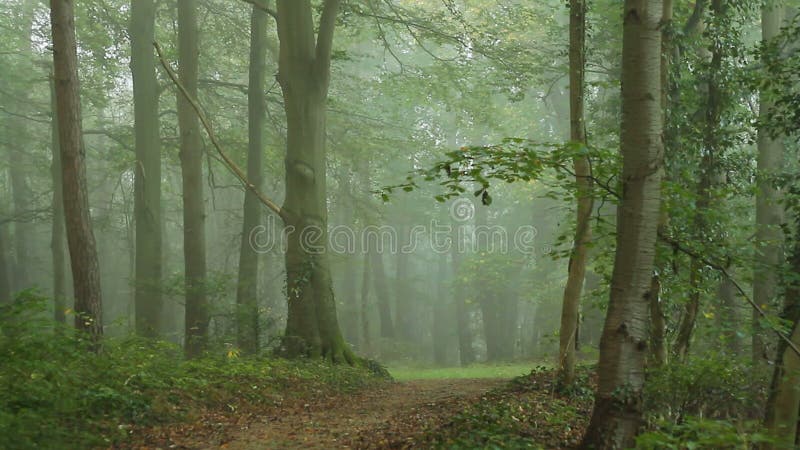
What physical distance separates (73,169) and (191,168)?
5499 mm

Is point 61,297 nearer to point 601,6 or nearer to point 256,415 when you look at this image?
point 256,415

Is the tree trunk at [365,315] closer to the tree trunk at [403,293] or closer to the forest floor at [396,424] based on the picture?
the tree trunk at [403,293]

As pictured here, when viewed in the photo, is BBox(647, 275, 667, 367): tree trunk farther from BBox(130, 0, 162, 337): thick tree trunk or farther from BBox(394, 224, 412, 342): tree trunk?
BBox(394, 224, 412, 342): tree trunk

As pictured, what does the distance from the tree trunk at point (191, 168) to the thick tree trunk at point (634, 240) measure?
11.0 metres

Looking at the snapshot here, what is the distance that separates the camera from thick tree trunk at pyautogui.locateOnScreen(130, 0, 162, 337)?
14.2 meters

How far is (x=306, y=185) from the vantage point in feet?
41.1

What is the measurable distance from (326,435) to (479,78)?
44.1ft

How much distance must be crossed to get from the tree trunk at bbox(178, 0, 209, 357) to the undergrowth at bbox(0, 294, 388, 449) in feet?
15.5

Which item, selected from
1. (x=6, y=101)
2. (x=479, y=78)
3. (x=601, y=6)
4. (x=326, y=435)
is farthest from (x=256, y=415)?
(x=6, y=101)

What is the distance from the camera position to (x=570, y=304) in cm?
822

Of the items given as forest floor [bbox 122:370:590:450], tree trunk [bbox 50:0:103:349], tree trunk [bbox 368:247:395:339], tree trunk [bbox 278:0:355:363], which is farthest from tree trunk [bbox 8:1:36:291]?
forest floor [bbox 122:370:590:450]

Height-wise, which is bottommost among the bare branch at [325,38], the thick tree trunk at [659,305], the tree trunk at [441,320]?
the tree trunk at [441,320]

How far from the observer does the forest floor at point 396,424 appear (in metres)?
5.73

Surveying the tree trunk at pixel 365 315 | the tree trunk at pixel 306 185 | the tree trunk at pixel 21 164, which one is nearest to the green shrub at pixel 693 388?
the tree trunk at pixel 306 185
